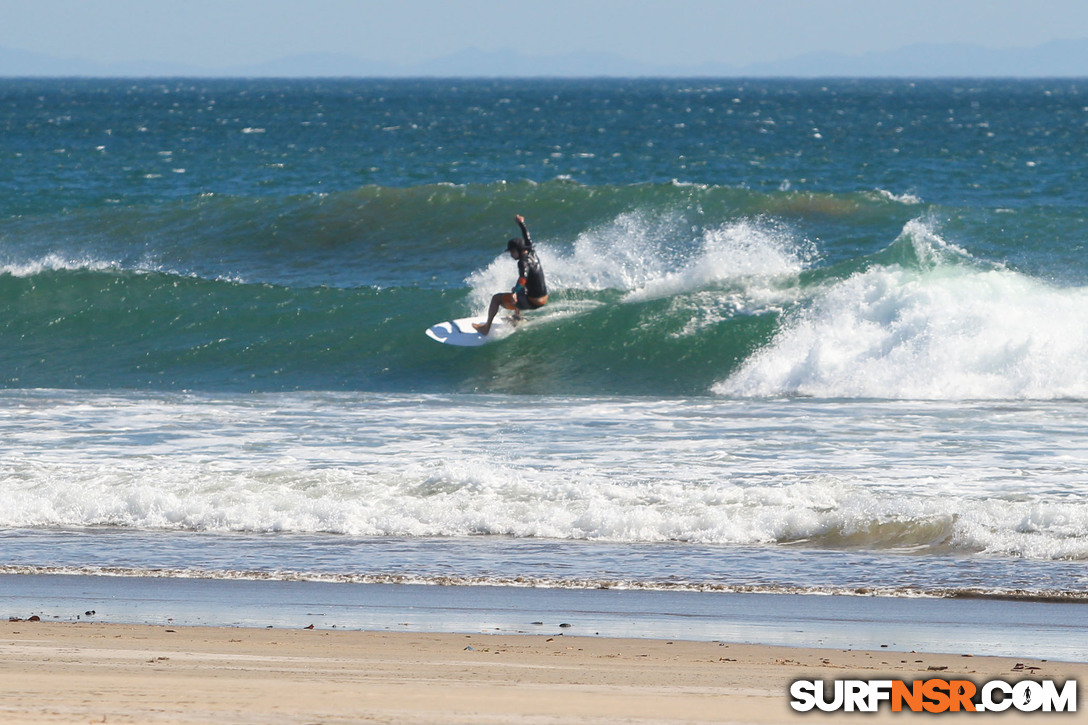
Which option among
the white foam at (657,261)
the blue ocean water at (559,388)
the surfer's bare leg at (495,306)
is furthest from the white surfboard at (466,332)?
the white foam at (657,261)

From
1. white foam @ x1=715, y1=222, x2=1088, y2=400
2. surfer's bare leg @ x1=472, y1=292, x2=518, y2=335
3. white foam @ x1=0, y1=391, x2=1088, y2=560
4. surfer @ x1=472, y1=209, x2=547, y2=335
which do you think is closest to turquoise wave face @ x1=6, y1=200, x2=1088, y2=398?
white foam @ x1=715, y1=222, x2=1088, y2=400

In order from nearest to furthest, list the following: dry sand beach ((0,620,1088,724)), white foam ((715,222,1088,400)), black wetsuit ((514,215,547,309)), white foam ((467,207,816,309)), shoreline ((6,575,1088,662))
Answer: dry sand beach ((0,620,1088,724))
shoreline ((6,575,1088,662))
white foam ((715,222,1088,400))
black wetsuit ((514,215,547,309))
white foam ((467,207,816,309))

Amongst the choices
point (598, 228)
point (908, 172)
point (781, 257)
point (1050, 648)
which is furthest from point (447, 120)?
point (1050, 648)

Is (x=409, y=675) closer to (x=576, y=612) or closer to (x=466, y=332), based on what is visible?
(x=576, y=612)

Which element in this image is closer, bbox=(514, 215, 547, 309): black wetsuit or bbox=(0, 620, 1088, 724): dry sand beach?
bbox=(0, 620, 1088, 724): dry sand beach

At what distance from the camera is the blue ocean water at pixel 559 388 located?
793 cm

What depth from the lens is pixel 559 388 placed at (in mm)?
14711

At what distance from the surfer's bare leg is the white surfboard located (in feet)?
0.22

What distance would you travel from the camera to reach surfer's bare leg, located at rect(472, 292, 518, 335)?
15680mm

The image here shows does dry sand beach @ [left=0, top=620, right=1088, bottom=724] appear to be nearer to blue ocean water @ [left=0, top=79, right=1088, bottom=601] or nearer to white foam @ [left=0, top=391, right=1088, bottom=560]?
blue ocean water @ [left=0, top=79, right=1088, bottom=601]

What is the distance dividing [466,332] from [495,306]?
678mm

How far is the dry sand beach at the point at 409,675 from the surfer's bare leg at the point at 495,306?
32.2 feet

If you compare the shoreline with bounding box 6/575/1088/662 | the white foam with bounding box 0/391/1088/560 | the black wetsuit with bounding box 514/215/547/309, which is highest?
the black wetsuit with bounding box 514/215/547/309

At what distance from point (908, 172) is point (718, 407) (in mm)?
28430
